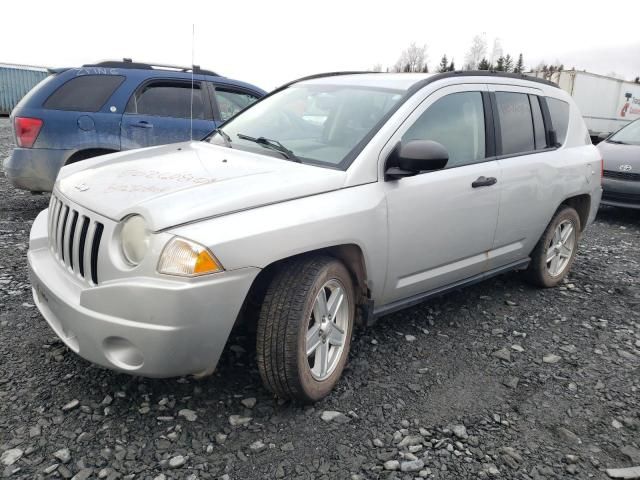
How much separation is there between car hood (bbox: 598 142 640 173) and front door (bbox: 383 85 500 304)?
5.15m

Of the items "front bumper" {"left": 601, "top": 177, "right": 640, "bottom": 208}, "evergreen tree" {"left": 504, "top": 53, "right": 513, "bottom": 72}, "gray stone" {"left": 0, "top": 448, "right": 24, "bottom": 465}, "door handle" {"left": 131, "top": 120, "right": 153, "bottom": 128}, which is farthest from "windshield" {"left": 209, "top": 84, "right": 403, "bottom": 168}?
"evergreen tree" {"left": 504, "top": 53, "right": 513, "bottom": 72}

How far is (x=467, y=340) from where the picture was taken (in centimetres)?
370

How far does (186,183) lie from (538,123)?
3.00 metres

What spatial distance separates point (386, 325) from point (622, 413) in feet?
4.92

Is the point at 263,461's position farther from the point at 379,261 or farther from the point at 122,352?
the point at 379,261

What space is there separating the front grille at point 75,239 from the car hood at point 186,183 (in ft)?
0.24

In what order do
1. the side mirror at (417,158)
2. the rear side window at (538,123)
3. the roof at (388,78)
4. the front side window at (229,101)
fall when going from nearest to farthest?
1. the side mirror at (417,158)
2. the roof at (388,78)
3. the rear side window at (538,123)
4. the front side window at (229,101)

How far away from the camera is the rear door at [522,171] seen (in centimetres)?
384

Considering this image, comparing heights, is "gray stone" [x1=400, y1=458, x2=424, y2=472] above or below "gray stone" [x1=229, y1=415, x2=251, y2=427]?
below

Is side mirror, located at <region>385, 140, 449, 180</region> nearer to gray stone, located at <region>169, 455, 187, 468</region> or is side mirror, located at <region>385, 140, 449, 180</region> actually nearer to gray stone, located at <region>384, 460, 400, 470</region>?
gray stone, located at <region>384, 460, 400, 470</region>

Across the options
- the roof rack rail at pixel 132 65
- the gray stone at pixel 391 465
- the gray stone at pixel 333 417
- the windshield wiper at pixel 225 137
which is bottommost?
the gray stone at pixel 333 417

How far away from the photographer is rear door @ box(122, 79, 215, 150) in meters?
5.79

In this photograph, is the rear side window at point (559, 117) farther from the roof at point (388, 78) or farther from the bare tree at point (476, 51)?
the bare tree at point (476, 51)

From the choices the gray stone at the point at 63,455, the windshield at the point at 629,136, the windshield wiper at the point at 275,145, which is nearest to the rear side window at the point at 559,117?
the windshield wiper at the point at 275,145
